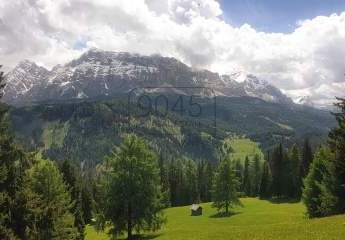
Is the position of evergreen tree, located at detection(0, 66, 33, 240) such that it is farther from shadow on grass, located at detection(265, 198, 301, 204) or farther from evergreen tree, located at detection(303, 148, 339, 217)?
shadow on grass, located at detection(265, 198, 301, 204)

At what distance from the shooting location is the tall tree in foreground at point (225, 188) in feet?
335

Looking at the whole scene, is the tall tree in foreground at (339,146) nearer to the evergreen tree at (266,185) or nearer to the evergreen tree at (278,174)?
the evergreen tree at (278,174)

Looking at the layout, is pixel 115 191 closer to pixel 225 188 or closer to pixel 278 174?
pixel 225 188

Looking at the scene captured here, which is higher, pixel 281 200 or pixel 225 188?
pixel 225 188

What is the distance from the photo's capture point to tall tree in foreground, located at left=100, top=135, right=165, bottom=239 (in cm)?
5491

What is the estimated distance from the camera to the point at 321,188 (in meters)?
57.3

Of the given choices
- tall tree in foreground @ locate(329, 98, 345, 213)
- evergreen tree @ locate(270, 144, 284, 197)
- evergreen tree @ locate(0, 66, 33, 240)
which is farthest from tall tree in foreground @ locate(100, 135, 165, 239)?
evergreen tree @ locate(270, 144, 284, 197)

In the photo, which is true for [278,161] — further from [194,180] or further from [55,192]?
[55,192]

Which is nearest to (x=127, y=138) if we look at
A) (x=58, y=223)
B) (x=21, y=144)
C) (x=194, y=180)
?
(x=58, y=223)

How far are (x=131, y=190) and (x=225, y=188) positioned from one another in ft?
166

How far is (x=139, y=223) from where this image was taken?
55.9 meters

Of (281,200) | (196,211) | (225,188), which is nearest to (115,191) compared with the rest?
(225,188)

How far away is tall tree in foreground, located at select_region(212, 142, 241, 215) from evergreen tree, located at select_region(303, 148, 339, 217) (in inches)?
1177

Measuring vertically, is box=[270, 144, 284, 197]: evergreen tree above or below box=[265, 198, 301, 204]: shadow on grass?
above
